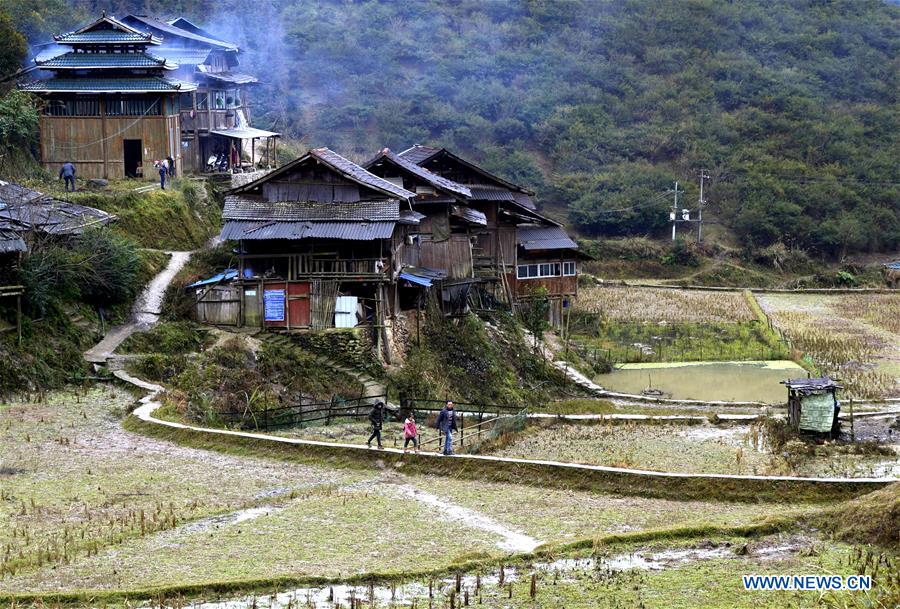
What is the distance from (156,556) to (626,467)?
30.5 feet

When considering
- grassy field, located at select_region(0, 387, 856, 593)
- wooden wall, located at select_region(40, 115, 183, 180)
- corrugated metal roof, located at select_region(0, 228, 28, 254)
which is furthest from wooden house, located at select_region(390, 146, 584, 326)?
grassy field, located at select_region(0, 387, 856, 593)

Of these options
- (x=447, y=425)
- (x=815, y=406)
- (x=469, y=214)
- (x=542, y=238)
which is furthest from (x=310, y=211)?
(x=815, y=406)

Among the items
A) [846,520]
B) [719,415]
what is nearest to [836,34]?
[719,415]

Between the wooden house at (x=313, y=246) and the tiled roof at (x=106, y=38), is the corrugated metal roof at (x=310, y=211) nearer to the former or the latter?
the wooden house at (x=313, y=246)

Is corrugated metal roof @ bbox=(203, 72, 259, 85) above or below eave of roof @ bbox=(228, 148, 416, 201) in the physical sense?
above

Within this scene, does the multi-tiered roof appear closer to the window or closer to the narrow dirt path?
the narrow dirt path

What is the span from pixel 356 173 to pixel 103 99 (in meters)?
11.4

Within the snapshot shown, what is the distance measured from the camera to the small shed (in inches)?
1126

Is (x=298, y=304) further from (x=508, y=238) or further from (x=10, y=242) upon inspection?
(x=508, y=238)

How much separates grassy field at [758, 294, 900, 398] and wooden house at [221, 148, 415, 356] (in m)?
13.6

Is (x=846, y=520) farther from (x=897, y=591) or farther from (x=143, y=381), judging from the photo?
(x=143, y=381)

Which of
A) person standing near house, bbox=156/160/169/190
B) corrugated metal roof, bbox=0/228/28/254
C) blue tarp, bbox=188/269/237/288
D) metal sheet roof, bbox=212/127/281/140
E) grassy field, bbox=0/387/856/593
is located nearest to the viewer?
grassy field, bbox=0/387/856/593

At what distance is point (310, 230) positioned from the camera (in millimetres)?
34125

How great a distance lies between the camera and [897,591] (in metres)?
15.8
